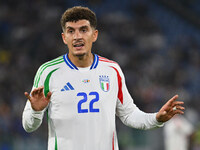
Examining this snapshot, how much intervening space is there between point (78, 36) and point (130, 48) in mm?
10700

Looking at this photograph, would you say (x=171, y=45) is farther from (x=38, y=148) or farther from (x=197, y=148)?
(x=38, y=148)

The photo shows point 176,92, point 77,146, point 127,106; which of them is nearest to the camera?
point 77,146

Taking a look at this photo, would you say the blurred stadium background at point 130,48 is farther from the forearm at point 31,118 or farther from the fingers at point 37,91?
the fingers at point 37,91

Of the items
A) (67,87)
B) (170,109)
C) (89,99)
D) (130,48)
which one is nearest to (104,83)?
(89,99)

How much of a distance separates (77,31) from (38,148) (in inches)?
263

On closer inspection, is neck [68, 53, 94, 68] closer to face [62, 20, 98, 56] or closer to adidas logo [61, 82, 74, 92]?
face [62, 20, 98, 56]

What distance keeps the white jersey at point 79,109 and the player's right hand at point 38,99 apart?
81mm

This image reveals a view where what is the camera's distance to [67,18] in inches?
155

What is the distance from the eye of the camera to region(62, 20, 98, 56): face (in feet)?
12.8

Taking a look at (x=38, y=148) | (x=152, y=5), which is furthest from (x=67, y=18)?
(x=152, y=5)

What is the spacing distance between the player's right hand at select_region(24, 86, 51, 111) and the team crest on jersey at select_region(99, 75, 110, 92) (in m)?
0.55

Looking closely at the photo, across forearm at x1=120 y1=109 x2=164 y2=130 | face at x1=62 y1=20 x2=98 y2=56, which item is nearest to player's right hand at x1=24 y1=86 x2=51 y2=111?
face at x1=62 y1=20 x2=98 y2=56

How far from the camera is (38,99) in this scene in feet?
12.0

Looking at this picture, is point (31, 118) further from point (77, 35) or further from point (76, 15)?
point (76, 15)
